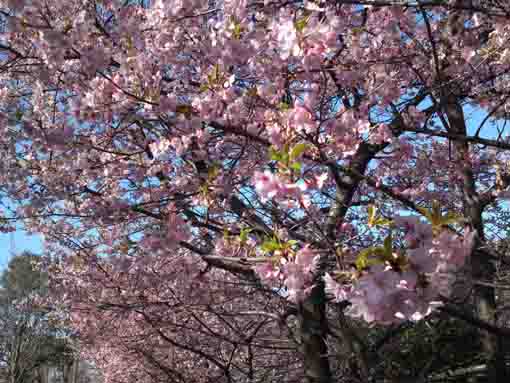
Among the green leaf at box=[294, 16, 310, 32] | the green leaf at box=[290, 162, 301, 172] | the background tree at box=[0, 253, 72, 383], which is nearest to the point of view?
the green leaf at box=[290, 162, 301, 172]

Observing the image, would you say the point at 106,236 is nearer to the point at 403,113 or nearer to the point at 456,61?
the point at 403,113

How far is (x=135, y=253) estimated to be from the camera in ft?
15.4

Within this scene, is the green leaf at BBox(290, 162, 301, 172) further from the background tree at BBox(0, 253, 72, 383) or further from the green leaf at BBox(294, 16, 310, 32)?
the background tree at BBox(0, 253, 72, 383)

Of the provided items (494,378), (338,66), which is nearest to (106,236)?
(338,66)

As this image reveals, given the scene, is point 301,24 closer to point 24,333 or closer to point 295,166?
point 295,166

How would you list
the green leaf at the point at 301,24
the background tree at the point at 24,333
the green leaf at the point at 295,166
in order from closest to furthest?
the green leaf at the point at 295,166 → the green leaf at the point at 301,24 → the background tree at the point at 24,333

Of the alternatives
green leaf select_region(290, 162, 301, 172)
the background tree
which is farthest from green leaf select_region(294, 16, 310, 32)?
the background tree

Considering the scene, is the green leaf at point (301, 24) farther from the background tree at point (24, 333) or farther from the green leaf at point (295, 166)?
the background tree at point (24, 333)

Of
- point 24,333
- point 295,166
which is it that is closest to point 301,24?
point 295,166

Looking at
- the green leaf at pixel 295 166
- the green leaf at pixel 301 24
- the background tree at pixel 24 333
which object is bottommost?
the green leaf at pixel 295 166

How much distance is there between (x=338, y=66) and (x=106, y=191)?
258cm

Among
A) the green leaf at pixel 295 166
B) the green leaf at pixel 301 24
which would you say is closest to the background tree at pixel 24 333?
the green leaf at pixel 301 24

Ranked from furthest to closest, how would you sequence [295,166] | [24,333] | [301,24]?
[24,333] < [301,24] < [295,166]

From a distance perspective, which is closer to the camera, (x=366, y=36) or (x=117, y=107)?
(x=117, y=107)
